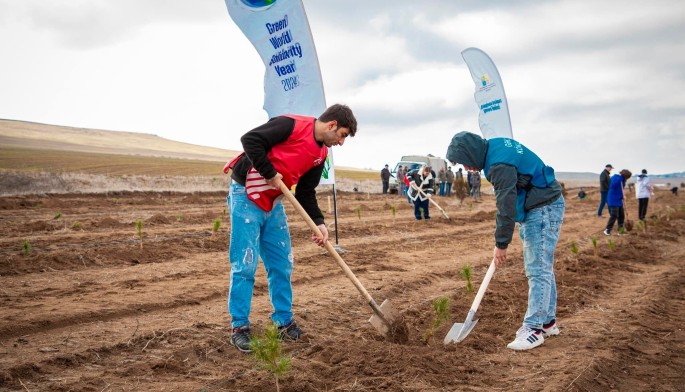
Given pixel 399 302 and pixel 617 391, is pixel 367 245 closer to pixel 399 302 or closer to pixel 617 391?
pixel 399 302

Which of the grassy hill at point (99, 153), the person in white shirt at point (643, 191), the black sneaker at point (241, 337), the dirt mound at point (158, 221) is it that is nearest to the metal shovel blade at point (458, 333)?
the black sneaker at point (241, 337)

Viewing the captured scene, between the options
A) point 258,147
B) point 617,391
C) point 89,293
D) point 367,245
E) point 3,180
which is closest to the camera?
point 617,391

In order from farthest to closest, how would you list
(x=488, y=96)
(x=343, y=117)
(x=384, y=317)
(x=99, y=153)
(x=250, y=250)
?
1. (x=99, y=153)
2. (x=488, y=96)
3. (x=384, y=317)
4. (x=250, y=250)
5. (x=343, y=117)

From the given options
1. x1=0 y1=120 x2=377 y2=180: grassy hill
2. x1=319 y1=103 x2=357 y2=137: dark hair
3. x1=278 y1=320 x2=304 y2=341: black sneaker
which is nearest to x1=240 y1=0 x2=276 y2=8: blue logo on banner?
x1=319 y1=103 x2=357 y2=137: dark hair

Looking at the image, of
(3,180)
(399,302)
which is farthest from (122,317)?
(3,180)

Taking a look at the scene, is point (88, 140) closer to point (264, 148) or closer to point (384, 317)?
point (264, 148)

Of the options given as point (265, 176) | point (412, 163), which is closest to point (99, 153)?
point (412, 163)

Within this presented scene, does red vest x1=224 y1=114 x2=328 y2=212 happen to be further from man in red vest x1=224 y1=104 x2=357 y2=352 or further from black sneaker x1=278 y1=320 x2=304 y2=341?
black sneaker x1=278 y1=320 x2=304 y2=341

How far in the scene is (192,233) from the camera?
39.8 feet

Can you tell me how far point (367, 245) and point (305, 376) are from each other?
25.7ft

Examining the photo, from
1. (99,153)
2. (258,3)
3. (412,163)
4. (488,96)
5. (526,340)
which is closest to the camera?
(526,340)

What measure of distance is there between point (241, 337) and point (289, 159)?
1.49 meters

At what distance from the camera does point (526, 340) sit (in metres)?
4.77

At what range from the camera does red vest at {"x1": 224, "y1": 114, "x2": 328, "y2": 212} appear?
175 inches
